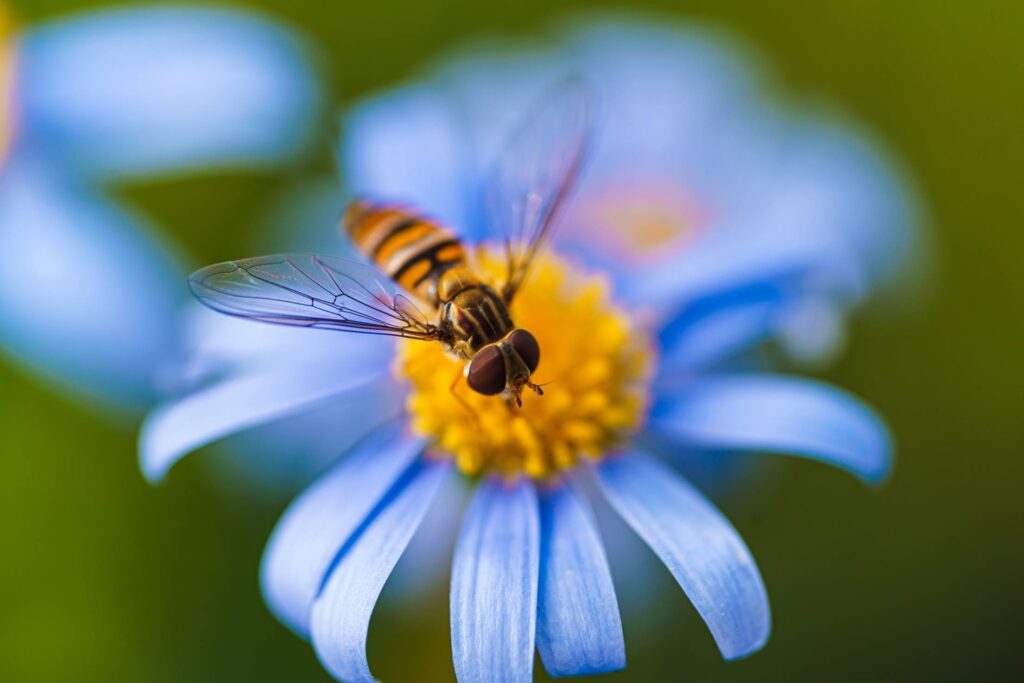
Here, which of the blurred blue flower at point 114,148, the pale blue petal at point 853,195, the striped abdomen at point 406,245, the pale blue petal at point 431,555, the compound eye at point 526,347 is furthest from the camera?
the pale blue petal at point 853,195

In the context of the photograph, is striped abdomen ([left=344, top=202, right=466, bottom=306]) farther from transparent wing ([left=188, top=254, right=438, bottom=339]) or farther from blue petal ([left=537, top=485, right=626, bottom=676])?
blue petal ([left=537, top=485, right=626, bottom=676])

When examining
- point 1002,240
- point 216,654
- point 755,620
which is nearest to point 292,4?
point 216,654

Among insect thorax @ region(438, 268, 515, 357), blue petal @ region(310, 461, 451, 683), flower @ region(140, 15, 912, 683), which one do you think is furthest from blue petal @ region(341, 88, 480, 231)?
blue petal @ region(310, 461, 451, 683)

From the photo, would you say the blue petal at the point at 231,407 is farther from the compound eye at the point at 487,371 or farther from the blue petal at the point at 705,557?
the blue petal at the point at 705,557

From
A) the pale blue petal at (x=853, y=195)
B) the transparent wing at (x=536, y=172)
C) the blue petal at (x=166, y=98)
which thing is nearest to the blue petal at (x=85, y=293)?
the blue petal at (x=166, y=98)

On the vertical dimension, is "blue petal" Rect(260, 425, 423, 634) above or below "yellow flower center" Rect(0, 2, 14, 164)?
below

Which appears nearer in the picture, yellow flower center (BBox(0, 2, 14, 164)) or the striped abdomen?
the striped abdomen

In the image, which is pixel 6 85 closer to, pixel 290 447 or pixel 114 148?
pixel 114 148
